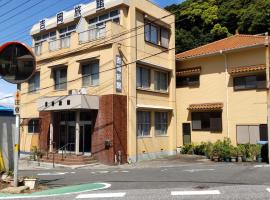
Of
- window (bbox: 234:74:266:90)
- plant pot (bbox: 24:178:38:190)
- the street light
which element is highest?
window (bbox: 234:74:266:90)

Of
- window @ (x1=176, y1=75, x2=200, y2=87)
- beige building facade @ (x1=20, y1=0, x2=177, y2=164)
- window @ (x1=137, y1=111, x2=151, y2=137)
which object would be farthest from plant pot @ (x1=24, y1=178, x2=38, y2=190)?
window @ (x1=176, y1=75, x2=200, y2=87)

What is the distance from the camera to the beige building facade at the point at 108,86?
24.5 meters

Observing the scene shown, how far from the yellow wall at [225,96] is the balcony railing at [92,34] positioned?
8.20 m

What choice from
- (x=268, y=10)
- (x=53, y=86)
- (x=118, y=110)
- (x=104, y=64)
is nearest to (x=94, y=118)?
(x=118, y=110)

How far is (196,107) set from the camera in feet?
93.9

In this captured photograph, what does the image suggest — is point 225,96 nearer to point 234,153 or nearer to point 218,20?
point 234,153

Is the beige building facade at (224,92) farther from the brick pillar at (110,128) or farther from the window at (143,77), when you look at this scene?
the brick pillar at (110,128)

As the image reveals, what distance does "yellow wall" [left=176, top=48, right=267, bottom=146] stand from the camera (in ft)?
85.4

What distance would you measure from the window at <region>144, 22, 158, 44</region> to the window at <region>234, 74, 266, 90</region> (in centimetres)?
668

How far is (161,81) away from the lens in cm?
2923

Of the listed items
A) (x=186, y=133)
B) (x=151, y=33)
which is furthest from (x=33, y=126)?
(x=186, y=133)

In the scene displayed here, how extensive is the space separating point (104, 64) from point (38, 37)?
497 inches

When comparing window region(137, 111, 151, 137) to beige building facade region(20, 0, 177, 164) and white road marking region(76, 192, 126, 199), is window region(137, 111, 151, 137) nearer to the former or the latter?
beige building facade region(20, 0, 177, 164)

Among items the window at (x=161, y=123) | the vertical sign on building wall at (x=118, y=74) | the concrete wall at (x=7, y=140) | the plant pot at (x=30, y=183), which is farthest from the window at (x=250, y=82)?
the plant pot at (x=30, y=183)
